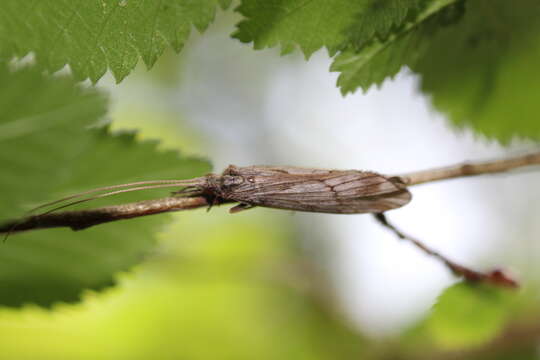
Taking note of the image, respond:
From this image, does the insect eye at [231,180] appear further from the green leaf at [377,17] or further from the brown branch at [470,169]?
the green leaf at [377,17]

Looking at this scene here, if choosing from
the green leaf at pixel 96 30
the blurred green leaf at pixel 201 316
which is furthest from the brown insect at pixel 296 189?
the blurred green leaf at pixel 201 316

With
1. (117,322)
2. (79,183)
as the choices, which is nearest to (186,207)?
(79,183)

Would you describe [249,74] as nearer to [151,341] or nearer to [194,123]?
[194,123]

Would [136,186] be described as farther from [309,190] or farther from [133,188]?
[309,190]

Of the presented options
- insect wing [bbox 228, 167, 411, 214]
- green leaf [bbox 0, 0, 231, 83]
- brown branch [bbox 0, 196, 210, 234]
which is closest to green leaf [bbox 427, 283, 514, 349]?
insect wing [bbox 228, 167, 411, 214]

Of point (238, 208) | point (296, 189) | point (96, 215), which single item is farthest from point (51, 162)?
point (296, 189)

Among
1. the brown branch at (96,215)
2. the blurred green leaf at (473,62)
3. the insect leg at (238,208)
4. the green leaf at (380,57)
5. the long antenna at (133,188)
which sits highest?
the blurred green leaf at (473,62)
